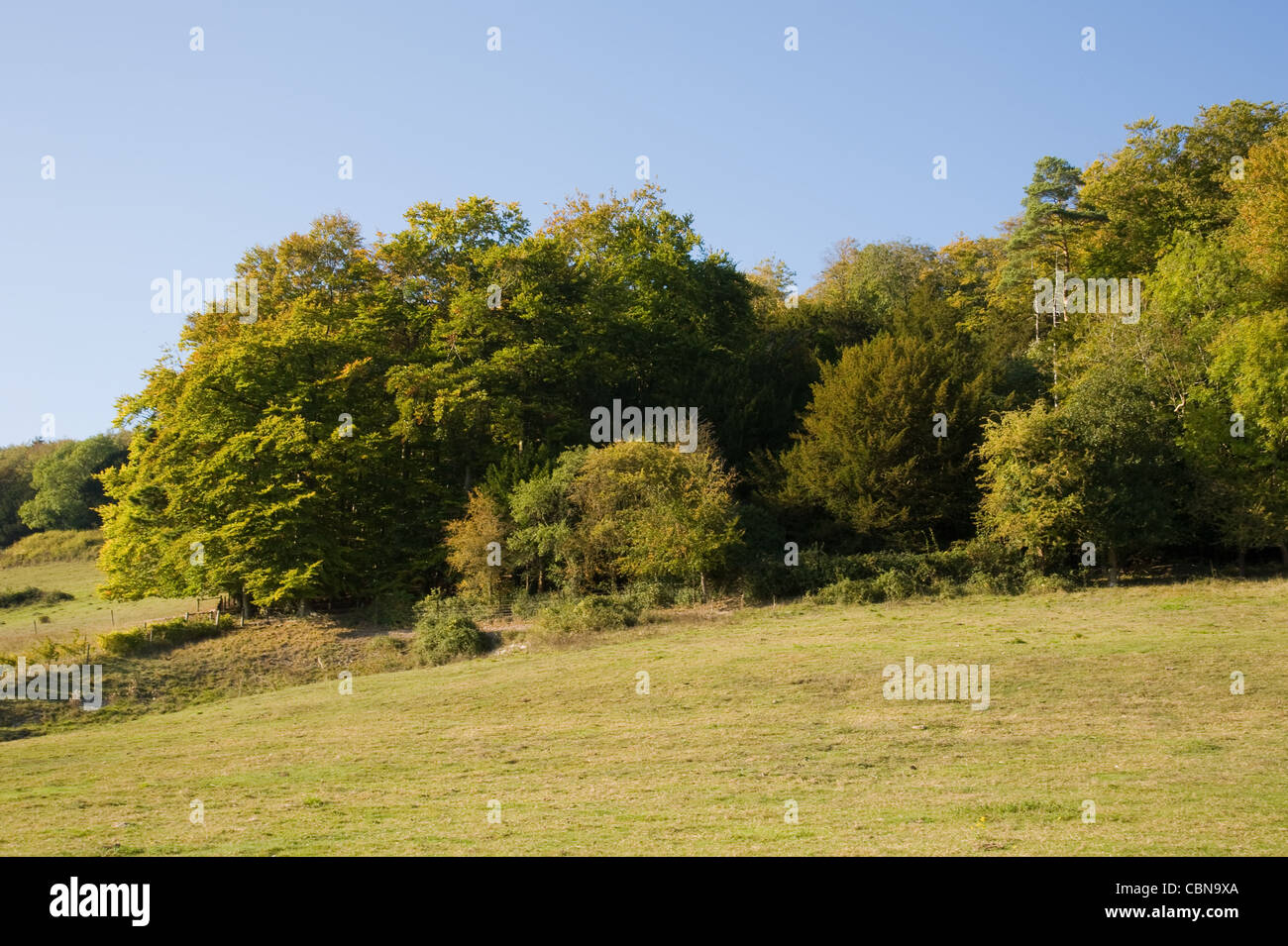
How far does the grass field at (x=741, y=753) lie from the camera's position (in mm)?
12820

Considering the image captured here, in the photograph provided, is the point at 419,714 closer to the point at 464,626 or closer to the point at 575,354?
the point at 464,626

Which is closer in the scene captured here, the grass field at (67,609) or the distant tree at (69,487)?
the grass field at (67,609)

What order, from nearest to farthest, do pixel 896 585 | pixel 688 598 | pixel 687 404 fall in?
pixel 896 585 → pixel 688 598 → pixel 687 404

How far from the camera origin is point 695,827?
13195 millimetres

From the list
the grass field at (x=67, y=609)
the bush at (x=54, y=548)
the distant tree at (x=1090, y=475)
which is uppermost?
the distant tree at (x=1090, y=475)

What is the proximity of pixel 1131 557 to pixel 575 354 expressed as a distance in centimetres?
2879

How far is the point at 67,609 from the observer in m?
58.1

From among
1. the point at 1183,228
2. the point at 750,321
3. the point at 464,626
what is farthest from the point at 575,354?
the point at 1183,228

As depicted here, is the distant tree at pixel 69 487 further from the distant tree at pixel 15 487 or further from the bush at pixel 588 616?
the bush at pixel 588 616

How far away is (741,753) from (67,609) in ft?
174

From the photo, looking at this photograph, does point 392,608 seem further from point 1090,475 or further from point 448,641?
point 1090,475

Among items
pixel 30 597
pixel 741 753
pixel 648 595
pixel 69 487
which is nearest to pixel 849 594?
pixel 648 595

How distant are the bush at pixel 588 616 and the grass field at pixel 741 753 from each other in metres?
2.80

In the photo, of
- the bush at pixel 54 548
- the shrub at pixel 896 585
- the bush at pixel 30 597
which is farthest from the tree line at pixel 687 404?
the bush at pixel 54 548
